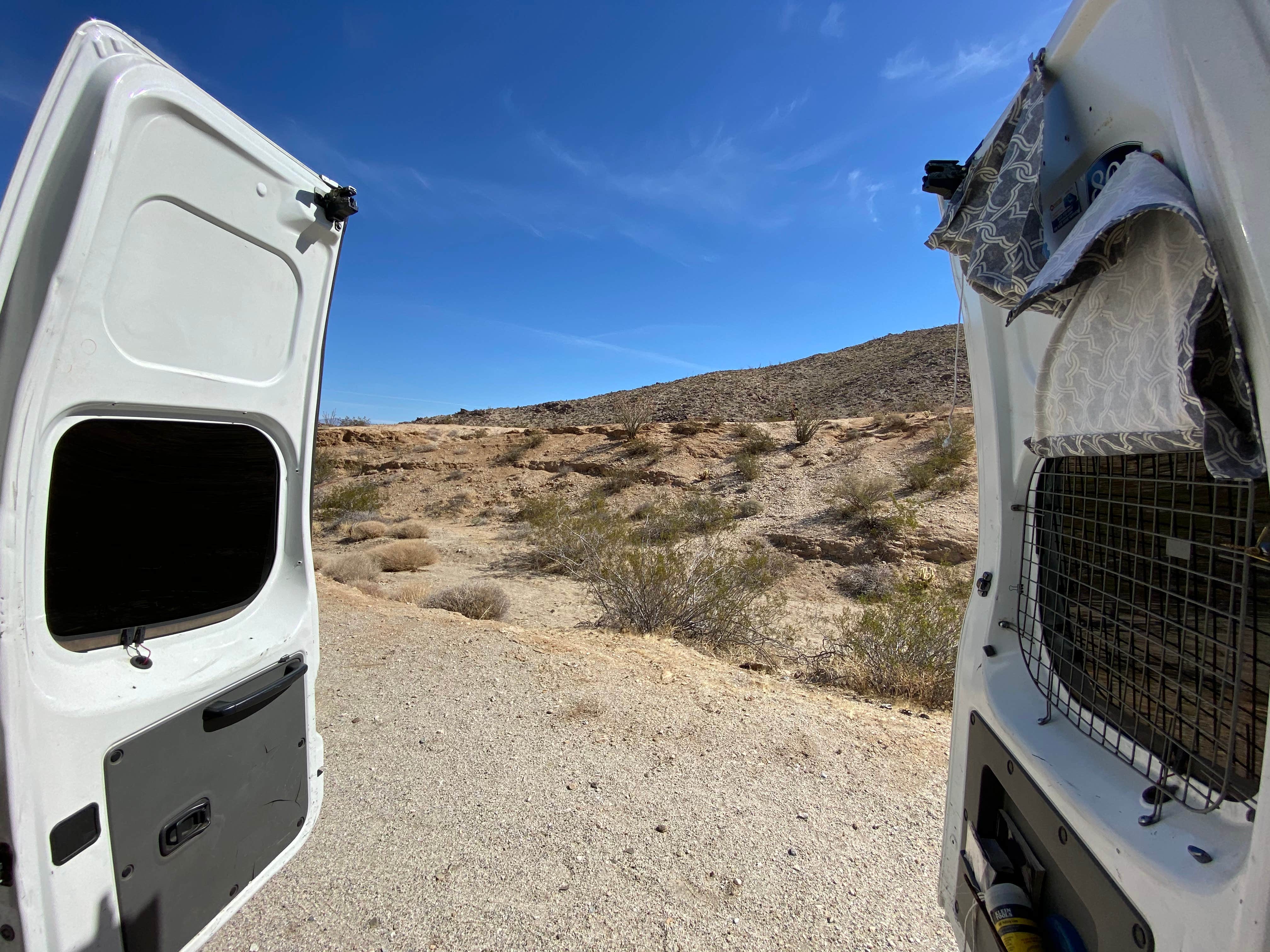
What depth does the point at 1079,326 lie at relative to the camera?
133cm

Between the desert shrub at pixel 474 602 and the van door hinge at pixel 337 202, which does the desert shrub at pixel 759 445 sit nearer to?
the desert shrub at pixel 474 602

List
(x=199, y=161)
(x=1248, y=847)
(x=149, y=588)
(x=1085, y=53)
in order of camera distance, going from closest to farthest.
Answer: (x=1248, y=847), (x=1085, y=53), (x=199, y=161), (x=149, y=588)

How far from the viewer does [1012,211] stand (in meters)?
1.38

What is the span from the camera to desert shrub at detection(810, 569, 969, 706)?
18.2 feet

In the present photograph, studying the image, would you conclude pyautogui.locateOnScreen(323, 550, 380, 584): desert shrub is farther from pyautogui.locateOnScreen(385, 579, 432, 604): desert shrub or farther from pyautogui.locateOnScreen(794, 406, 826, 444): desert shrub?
pyautogui.locateOnScreen(794, 406, 826, 444): desert shrub

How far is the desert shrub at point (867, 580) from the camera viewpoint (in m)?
10.2

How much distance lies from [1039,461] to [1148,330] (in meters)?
0.61

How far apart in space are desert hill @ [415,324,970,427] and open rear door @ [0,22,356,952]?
27.4 m

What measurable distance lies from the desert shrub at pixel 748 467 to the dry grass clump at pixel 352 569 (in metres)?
8.83

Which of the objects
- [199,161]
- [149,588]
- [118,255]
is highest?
[199,161]

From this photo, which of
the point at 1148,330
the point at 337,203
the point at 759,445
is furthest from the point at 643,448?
the point at 1148,330

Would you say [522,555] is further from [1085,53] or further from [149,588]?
[1085,53]

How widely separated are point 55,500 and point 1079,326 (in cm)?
259

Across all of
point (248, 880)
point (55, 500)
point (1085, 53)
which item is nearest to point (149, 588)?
point (55, 500)
